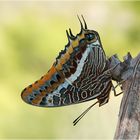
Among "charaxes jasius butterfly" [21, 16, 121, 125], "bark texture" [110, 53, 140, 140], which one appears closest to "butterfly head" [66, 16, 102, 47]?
"charaxes jasius butterfly" [21, 16, 121, 125]

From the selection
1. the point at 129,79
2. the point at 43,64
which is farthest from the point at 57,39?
the point at 129,79

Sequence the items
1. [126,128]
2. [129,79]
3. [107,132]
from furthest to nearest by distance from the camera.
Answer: [107,132] < [129,79] < [126,128]

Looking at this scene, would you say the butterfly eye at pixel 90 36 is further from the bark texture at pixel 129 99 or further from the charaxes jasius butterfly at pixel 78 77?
the bark texture at pixel 129 99

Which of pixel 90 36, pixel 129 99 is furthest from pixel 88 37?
pixel 129 99

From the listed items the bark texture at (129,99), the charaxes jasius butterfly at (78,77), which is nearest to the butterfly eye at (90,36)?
the charaxes jasius butterfly at (78,77)

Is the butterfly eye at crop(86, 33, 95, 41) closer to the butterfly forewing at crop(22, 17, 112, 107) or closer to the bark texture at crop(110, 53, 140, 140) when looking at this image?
the butterfly forewing at crop(22, 17, 112, 107)

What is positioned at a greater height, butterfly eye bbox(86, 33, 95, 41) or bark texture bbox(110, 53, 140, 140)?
butterfly eye bbox(86, 33, 95, 41)

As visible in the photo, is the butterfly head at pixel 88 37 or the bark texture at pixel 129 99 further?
the butterfly head at pixel 88 37

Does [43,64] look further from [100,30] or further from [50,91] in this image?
[50,91]

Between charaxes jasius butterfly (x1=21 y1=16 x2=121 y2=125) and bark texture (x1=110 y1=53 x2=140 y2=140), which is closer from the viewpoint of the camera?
bark texture (x1=110 y1=53 x2=140 y2=140)
